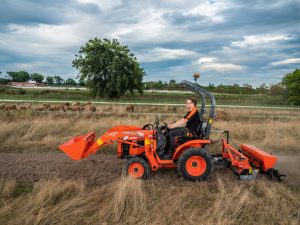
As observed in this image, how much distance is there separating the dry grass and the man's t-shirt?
1.26 meters

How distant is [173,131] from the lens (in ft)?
21.6

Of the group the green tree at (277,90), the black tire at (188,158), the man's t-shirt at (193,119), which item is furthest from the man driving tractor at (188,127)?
the green tree at (277,90)

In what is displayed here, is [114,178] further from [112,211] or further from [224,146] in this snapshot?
[224,146]

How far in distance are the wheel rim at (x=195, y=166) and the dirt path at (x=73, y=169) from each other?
43cm

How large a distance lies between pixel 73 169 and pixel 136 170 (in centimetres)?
180

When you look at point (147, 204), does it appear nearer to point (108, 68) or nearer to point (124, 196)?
point (124, 196)

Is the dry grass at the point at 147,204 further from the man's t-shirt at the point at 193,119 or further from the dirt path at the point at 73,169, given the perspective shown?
the man's t-shirt at the point at 193,119

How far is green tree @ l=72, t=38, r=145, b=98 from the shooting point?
36500 mm

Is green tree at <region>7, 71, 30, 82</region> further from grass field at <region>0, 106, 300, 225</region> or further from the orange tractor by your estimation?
the orange tractor

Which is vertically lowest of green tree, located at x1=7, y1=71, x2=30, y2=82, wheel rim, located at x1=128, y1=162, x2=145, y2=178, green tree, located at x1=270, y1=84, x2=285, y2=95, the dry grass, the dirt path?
the dirt path

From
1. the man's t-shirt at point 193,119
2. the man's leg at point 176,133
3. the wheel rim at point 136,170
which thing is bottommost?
the wheel rim at point 136,170

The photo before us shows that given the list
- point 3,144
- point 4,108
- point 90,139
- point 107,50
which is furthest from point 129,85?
point 90,139

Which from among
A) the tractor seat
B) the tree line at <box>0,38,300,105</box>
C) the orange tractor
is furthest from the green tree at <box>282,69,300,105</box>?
the tractor seat

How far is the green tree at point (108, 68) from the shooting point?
36.5 m
